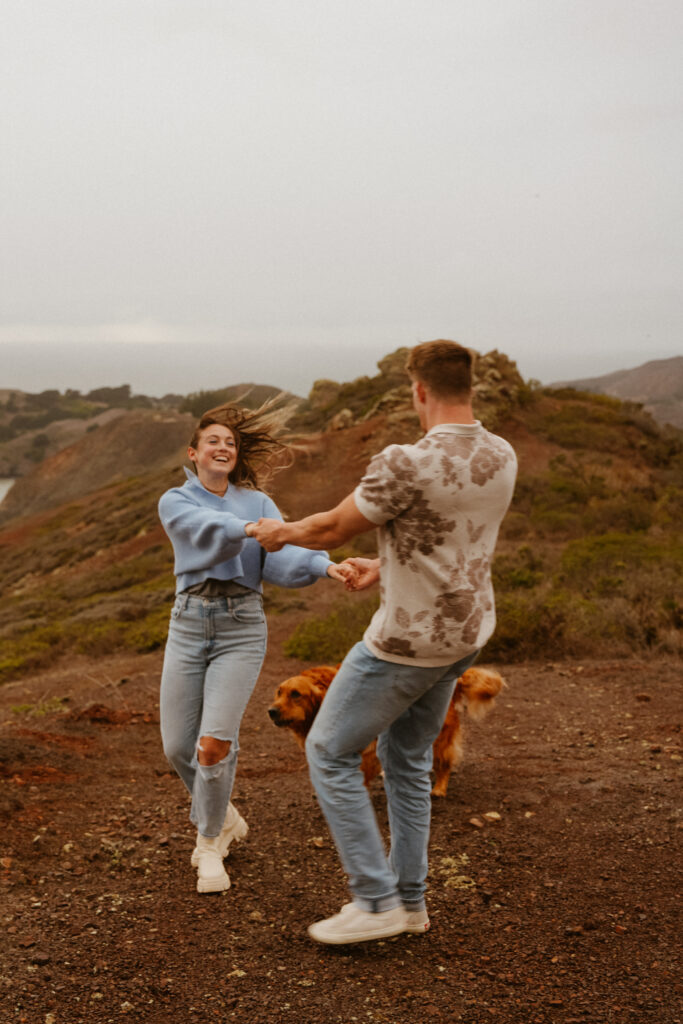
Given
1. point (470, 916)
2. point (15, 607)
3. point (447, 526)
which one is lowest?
point (15, 607)

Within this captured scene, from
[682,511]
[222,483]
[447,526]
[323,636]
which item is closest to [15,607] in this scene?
[323,636]

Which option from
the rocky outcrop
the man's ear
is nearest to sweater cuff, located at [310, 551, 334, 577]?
the man's ear

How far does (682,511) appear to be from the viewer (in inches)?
760

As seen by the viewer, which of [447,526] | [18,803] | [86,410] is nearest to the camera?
[447,526]

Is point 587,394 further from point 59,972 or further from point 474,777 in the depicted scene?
point 59,972

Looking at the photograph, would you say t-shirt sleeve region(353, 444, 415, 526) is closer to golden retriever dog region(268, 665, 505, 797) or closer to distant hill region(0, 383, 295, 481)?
golden retriever dog region(268, 665, 505, 797)

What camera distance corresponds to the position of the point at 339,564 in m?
3.60

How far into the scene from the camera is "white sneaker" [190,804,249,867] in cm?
407

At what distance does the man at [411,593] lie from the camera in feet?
9.31

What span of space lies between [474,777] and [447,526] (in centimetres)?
308

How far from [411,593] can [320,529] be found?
0.38 m

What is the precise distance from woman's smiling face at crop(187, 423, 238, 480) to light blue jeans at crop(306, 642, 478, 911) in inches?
48.6

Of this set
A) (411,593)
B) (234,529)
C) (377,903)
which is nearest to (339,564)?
(234,529)

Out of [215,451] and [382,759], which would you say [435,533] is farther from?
[215,451]
